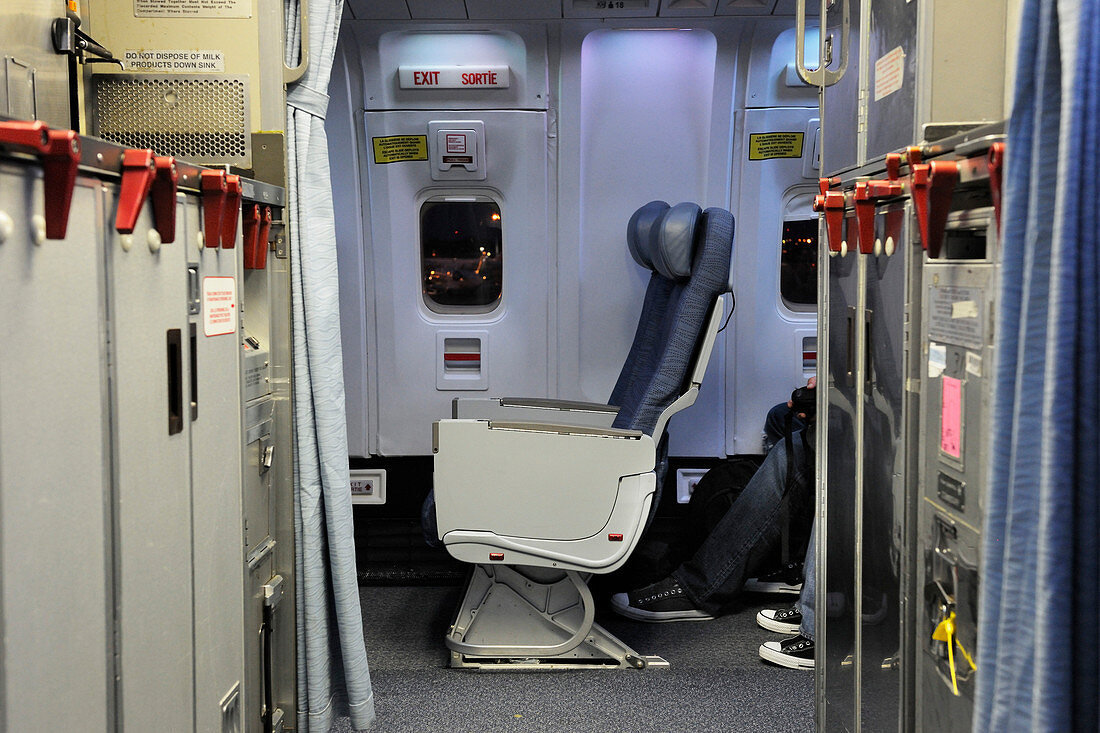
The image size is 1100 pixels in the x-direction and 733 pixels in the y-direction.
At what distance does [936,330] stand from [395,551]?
3.73 meters

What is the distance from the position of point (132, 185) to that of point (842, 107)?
1.71 m

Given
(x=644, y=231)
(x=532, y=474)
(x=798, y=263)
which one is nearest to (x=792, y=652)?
(x=532, y=474)

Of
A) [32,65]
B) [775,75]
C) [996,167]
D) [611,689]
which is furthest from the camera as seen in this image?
[775,75]

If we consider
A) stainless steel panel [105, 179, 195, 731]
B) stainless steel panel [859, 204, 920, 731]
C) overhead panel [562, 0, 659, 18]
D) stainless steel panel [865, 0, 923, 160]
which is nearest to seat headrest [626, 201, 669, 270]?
overhead panel [562, 0, 659, 18]

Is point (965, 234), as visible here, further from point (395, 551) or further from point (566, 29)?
point (395, 551)

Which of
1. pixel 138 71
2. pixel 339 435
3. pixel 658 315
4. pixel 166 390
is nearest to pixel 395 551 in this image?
pixel 658 315

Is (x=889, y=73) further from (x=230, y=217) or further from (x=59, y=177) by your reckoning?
(x=59, y=177)

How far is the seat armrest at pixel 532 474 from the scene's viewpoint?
3508mm

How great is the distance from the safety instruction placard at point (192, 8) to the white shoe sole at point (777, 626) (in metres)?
3.15

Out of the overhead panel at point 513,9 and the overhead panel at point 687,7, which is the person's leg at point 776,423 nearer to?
the overhead panel at point 687,7

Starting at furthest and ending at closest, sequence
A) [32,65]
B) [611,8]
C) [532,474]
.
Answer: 1. [611,8]
2. [532,474]
3. [32,65]

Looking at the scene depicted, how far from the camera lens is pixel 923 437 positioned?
6.01ft

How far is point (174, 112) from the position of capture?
2678mm

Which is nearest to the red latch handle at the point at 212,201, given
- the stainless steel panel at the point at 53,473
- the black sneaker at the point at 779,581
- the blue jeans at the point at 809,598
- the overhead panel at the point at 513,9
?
the stainless steel panel at the point at 53,473
